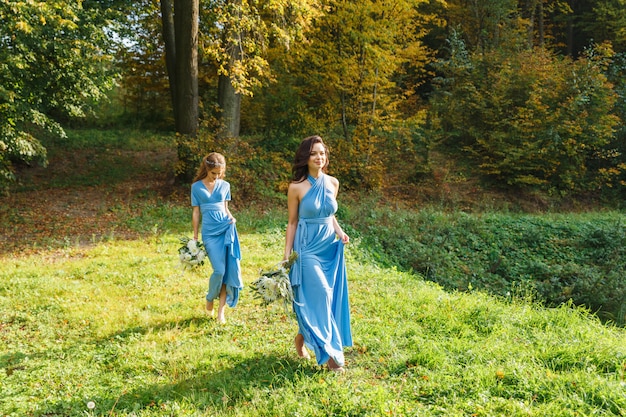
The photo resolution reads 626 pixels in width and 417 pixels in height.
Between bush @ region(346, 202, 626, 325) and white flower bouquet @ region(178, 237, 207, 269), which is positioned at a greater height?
white flower bouquet @ region(178, 237, 207, 269)

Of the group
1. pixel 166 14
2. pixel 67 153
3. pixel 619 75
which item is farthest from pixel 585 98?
pixel 67 153

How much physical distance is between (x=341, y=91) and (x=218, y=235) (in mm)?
11416

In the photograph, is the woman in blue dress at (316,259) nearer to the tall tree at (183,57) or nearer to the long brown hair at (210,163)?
the long brown hair at (210,163)

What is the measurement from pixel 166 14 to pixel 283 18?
356cm

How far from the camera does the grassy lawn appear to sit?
13.3 ft

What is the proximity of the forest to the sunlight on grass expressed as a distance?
6137 millimetres

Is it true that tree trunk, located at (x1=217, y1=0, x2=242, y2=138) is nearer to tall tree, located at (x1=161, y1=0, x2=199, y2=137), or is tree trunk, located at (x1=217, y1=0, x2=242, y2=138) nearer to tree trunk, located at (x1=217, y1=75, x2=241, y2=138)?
tree trunk, located at (x1=217, y1=75, x2=241, y2=138)

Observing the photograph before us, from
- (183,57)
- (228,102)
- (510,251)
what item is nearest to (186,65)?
(183,57)

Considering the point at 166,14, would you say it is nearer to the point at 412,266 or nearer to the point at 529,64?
the point at 412,266

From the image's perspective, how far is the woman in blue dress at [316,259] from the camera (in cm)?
462

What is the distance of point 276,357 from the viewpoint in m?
5.05

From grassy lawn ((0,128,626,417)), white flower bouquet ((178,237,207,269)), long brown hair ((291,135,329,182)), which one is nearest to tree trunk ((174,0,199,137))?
grassy lawn ((0,128,626,417))

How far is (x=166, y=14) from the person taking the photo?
14500mm

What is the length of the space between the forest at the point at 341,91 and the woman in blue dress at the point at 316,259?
331 inches
